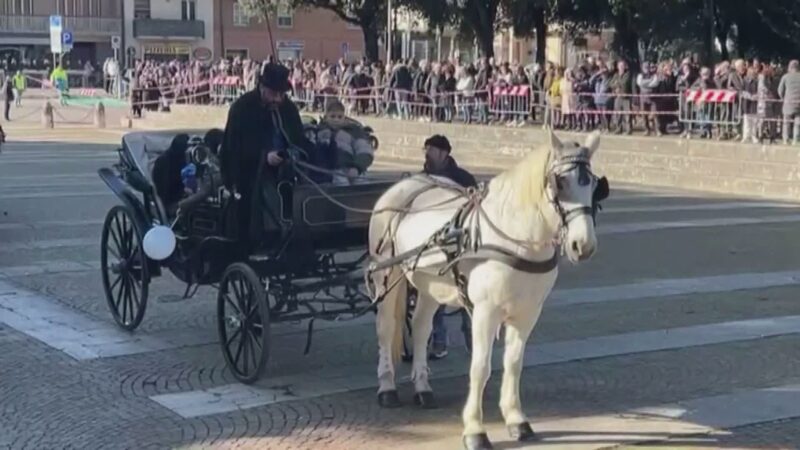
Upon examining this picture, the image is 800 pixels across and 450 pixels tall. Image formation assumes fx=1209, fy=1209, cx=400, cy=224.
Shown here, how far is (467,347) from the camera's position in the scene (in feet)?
31.2

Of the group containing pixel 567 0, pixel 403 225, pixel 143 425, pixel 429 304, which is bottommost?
pixel 143 425

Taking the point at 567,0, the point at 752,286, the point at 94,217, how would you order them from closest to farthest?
the point at 752,286
the point at 94,217
the point at 567,0

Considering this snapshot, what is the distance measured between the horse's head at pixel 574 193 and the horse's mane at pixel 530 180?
2.9 inches

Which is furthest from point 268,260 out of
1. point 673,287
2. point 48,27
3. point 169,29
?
point 169,29

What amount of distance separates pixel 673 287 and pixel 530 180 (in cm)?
638

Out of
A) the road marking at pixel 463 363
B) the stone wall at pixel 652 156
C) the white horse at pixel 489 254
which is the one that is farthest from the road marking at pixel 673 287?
the stone wall at pixel 652 156

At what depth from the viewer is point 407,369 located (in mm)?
9164

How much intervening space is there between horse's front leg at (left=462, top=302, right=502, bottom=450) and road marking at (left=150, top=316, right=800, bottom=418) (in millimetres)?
1644

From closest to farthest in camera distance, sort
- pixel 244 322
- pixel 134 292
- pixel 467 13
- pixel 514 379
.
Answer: pixel 514 379
pixel 244 322
pixel 134 292
pixel 467 13

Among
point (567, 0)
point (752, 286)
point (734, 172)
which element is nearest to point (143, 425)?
point (752, 286)

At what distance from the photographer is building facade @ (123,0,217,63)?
79.1 meters

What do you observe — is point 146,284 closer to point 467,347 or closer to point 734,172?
point 467,347

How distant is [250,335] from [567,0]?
98.8 feet

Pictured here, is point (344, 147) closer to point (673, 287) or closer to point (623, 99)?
point (673, 287)
